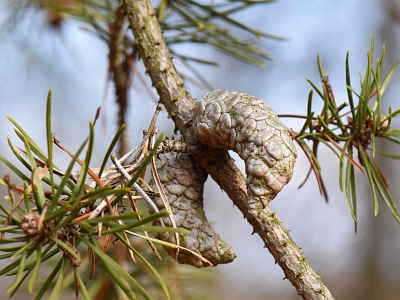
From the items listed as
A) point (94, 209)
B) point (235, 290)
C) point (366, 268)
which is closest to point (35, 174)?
point (94, 209)

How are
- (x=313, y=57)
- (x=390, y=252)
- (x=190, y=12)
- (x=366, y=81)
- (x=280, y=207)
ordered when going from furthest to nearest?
(x=313, y=57)
(x=280, y=207)
(x=390, y=252)
(x=190, y=12)
(x=366, y=81)

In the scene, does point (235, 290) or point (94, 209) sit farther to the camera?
point (235, 290)

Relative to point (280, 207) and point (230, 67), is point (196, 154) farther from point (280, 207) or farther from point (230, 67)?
point (230, 67)

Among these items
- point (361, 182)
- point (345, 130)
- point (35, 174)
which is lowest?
point (35, 174)
